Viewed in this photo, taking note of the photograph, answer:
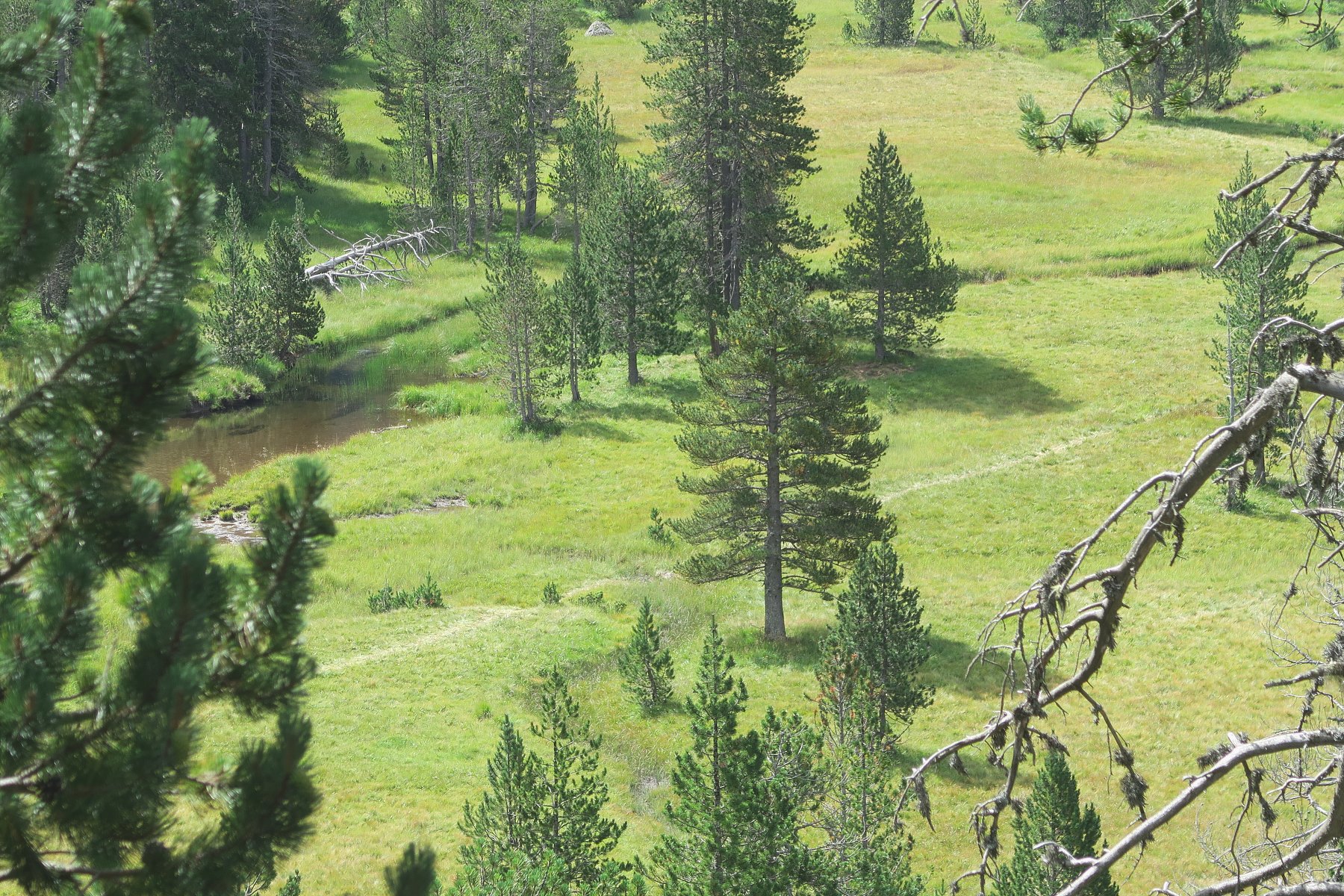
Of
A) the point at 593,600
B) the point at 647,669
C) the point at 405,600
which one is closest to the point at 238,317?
the point at 405,600

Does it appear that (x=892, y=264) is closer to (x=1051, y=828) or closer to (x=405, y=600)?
(x=405, y=600)

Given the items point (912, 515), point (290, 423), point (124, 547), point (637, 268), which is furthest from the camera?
point (637, 268)

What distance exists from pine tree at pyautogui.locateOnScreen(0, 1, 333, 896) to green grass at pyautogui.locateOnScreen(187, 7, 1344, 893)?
0.64 meters

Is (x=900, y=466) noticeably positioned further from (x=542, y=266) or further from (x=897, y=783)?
(x=542, y=266)

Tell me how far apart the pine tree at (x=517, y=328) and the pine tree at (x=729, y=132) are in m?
7.94

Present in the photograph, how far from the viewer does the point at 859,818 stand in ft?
38.9

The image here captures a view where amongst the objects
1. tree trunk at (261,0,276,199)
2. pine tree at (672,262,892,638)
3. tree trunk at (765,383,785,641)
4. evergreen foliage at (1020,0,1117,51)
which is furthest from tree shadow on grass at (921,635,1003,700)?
evergreen foliage at (1020,0,1117,51)

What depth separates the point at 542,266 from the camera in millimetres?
60000

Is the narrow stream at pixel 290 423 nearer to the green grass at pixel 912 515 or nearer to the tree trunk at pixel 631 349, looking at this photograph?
the green grass at pixel 912 515

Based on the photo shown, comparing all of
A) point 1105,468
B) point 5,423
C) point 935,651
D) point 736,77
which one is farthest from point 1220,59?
point 5,423

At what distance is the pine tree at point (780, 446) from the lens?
2411 centimetres

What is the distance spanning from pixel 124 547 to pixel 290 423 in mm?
39935

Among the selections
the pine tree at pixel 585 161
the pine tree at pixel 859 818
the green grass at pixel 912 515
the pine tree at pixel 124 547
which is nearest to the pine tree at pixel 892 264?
the green grass at pixel 912 515

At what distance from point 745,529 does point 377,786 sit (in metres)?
10.6
